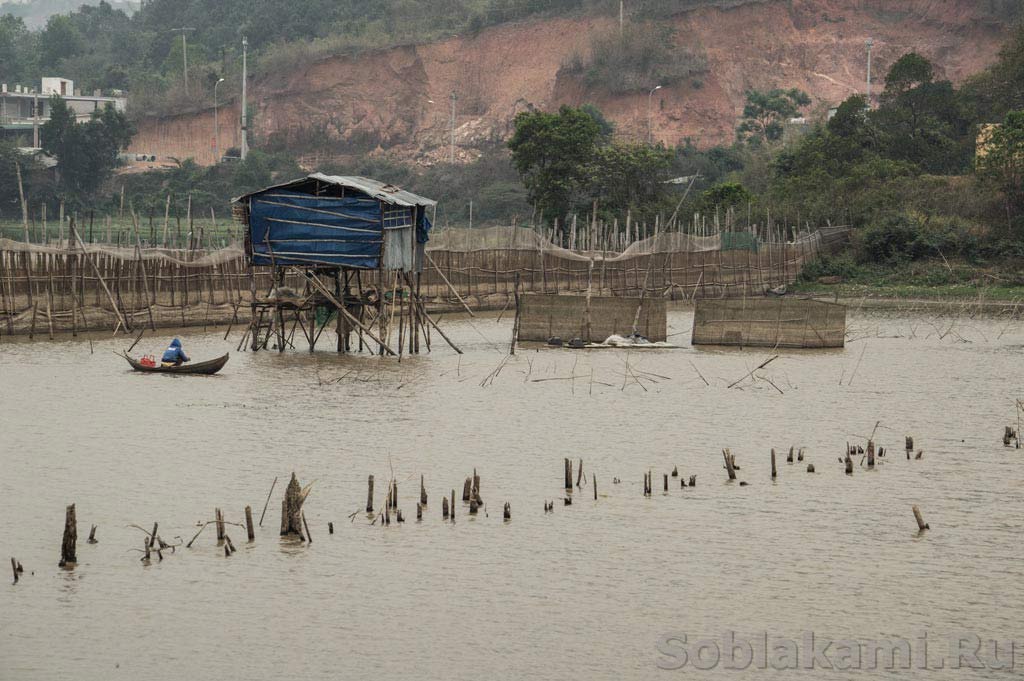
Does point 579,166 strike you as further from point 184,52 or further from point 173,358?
point 184,52

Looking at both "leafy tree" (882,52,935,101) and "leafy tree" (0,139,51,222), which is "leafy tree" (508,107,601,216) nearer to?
"leafy tree" (882,52,935,101)

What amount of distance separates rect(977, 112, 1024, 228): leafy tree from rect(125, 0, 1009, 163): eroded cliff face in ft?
125

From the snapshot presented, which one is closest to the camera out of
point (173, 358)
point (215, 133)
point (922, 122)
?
point (173, 358)

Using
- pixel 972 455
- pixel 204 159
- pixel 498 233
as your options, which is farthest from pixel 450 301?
pixel 204 159

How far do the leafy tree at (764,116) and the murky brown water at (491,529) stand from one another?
56.0 meters

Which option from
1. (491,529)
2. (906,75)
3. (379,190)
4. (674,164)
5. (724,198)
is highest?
(906,75)

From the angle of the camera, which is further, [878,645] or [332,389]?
[332,389]

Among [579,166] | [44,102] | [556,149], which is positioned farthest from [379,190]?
[44,102]

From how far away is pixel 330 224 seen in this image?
2378cm

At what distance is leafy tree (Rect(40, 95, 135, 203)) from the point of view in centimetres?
6694

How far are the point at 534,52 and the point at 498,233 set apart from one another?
175ft

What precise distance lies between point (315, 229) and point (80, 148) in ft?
154

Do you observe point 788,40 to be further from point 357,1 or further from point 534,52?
point 357,1

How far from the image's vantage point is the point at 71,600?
9.82 metres
